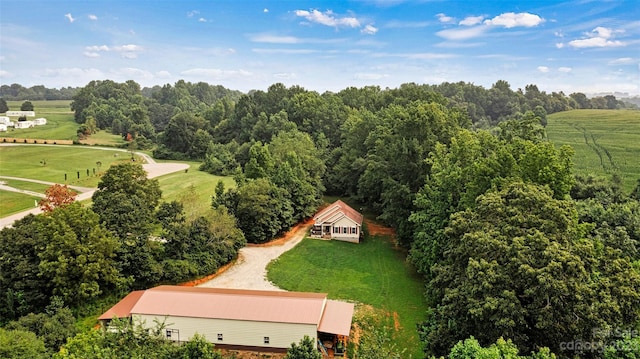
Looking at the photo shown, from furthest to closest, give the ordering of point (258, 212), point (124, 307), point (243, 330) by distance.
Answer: point (258, 212) → point (124, 307) → point (243, 330)

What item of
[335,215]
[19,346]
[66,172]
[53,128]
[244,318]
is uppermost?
[53,128]

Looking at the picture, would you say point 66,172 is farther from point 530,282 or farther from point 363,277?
point 530,282

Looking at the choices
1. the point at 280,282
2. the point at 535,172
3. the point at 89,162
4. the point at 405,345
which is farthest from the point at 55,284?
the point at 89,162

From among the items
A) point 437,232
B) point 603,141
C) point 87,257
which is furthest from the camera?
point 603,141

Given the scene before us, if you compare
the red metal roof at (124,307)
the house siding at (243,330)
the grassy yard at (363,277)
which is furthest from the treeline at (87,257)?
the grassy yard at (363,277)

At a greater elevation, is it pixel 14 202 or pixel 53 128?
pixel 53 128

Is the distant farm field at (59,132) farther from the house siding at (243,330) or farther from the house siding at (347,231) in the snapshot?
the house siding at (243,330)

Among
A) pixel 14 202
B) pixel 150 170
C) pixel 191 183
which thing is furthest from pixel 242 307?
pixel 150 170
